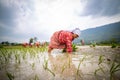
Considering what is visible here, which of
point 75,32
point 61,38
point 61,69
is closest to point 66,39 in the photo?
point 61,38

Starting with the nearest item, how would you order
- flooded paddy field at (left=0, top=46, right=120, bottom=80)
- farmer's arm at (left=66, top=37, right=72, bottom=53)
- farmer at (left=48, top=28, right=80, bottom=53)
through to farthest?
flooded paddy field at (left=0, top=46, right=120, bottom=80), farmer's arm at (left=66, top=37, right=72, bottom=53), farmer at (left=48, top=28, right=80, bottom=53)

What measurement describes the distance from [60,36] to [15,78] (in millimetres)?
3761

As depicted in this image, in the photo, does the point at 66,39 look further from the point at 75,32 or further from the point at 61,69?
the point at 61,69

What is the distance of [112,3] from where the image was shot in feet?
25.6

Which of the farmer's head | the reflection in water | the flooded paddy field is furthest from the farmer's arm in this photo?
the reflection in water

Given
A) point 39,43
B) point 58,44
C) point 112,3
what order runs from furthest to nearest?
point 39,43
point 112,3
point 58,44

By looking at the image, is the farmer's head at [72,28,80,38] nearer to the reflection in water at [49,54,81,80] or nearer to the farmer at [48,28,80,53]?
the farmer at [48,28,80,53]

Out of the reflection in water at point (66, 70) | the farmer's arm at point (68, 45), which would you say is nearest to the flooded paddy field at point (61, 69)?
the reflection in water at point (66, 70)

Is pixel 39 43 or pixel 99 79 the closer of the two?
pixel 99 79

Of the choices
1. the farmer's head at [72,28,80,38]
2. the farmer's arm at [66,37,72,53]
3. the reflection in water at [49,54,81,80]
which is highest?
the farmer's head at [72,28,80,38]

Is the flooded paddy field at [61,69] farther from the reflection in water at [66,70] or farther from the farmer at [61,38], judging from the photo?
the farmer at [61,38]

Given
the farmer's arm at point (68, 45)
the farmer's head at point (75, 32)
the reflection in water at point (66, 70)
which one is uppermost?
the farmer's head at point (75, 32)

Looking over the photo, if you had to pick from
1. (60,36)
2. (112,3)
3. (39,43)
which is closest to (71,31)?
(60,36)

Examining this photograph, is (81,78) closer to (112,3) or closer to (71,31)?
(71,31)
